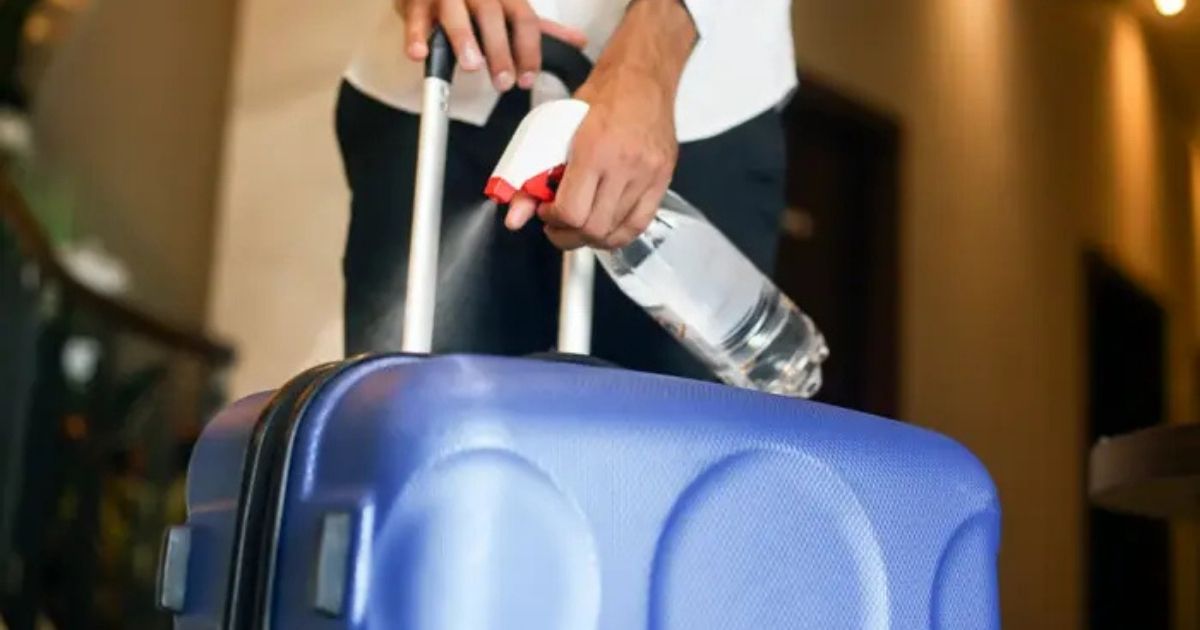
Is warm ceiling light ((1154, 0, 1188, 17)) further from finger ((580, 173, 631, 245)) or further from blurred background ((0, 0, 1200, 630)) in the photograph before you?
finger ((580, 173, 631, 245))

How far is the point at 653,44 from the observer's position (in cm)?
82

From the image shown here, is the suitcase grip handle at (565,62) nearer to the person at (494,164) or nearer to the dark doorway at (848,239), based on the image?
the person at (494,164)

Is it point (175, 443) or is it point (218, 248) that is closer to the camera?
point (218, 248)

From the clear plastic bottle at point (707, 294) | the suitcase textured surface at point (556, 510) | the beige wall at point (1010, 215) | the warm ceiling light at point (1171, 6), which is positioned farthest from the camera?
the warm ceiling light at point (1171, 6)

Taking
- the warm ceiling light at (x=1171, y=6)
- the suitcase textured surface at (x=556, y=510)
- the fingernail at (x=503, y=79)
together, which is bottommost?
the suitcase textured surface at (x=556, y=510)

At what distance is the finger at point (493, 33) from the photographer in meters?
0.80

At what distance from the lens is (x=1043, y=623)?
9.06 ft

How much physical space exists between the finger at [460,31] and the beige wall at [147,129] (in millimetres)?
1581

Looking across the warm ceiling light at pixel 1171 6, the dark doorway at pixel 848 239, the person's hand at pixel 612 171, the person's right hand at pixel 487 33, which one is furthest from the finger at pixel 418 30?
the warm ceiling light at pixel 1171 6

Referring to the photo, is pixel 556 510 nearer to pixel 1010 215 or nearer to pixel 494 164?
pixel 494 164

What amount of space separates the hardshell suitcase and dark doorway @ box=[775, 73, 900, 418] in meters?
1.65

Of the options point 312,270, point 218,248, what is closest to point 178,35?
point 218,248

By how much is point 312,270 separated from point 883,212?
1134 millimetres

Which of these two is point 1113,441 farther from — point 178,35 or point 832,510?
point 178,35
